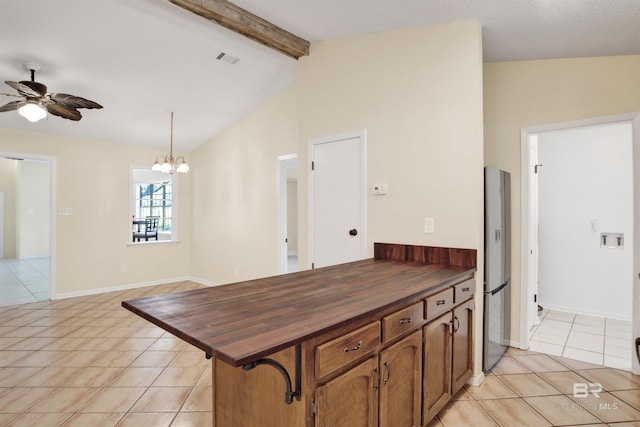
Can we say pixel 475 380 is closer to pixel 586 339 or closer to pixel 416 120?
pixel 586 339

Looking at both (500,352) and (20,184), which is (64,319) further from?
(20,184)

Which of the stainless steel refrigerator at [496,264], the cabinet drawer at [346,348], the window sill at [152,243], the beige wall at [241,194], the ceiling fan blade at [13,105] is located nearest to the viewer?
the cabinet drawer at [346,348]

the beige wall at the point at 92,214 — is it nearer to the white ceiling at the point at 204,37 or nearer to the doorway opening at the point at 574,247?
the white ceiling at the point at 204,37

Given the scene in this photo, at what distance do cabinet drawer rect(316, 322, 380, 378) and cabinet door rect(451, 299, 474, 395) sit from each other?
0.94 metres

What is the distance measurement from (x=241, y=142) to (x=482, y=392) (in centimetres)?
445

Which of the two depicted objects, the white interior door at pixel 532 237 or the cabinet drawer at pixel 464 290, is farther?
the white interior door at pixel 532 237

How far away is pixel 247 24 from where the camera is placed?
2.81m

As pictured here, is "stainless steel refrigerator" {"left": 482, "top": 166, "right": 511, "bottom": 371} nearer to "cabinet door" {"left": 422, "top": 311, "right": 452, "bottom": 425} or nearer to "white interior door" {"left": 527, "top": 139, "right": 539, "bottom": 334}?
"white interior door" {"left": 527, "top": 139, "right": 539, "bottom": 334}

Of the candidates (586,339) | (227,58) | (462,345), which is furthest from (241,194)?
(586,339)

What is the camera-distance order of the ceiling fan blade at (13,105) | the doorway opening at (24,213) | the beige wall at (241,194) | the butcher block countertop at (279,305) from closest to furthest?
the butcher block countertop at (279,305) < the ceiling fan blade at (13,105) < the beige wall at (241,194) < the doorway opening at (24,213)

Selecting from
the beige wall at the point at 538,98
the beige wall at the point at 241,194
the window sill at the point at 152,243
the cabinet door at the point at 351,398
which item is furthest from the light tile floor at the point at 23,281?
the beige wall at the point at 538,98

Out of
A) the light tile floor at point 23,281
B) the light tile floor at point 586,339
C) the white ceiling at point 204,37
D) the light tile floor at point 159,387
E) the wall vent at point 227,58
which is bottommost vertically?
the light tile floor at point 159,387

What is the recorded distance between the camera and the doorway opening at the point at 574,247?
10.2 feet

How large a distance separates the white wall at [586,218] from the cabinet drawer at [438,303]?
2975mm
